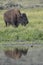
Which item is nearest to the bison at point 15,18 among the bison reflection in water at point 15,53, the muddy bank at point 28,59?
the bison reflection in water at point 15,53

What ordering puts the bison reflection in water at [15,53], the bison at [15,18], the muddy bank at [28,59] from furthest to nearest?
the bison at [15,18]
the bison reflection in water at [15,53]
the muddy bank at [28,59]

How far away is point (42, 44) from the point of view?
14391 millimetres

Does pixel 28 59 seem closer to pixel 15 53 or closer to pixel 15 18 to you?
pixel 15 53

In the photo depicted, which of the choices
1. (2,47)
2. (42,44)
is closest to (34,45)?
(42,44)

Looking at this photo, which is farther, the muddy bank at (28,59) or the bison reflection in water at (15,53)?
the bison reflection in water at (15,53)

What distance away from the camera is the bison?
2003 cm

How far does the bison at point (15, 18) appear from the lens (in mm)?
20031

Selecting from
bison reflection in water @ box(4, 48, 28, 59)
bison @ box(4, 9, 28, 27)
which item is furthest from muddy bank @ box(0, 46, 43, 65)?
bison @ box(4, 9, 28, 27)

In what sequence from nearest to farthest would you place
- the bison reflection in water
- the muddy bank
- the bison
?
the muddy bank → the bison reflection in water → the bison

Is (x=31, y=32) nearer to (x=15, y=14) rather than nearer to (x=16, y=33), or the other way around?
(x=16, y=33)

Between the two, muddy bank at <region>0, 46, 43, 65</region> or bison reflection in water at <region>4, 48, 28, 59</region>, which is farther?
bison reflection in water at <region>4, 48, 28, 59</region>

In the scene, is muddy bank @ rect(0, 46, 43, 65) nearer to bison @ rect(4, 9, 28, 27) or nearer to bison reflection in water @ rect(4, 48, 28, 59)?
bison reflection in water @ rect(4, 48, 28, 59)

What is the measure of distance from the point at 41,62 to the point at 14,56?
1.71m

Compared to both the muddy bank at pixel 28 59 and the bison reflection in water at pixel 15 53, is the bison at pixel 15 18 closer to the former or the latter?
the bison reflection in water at pixel 15 53
